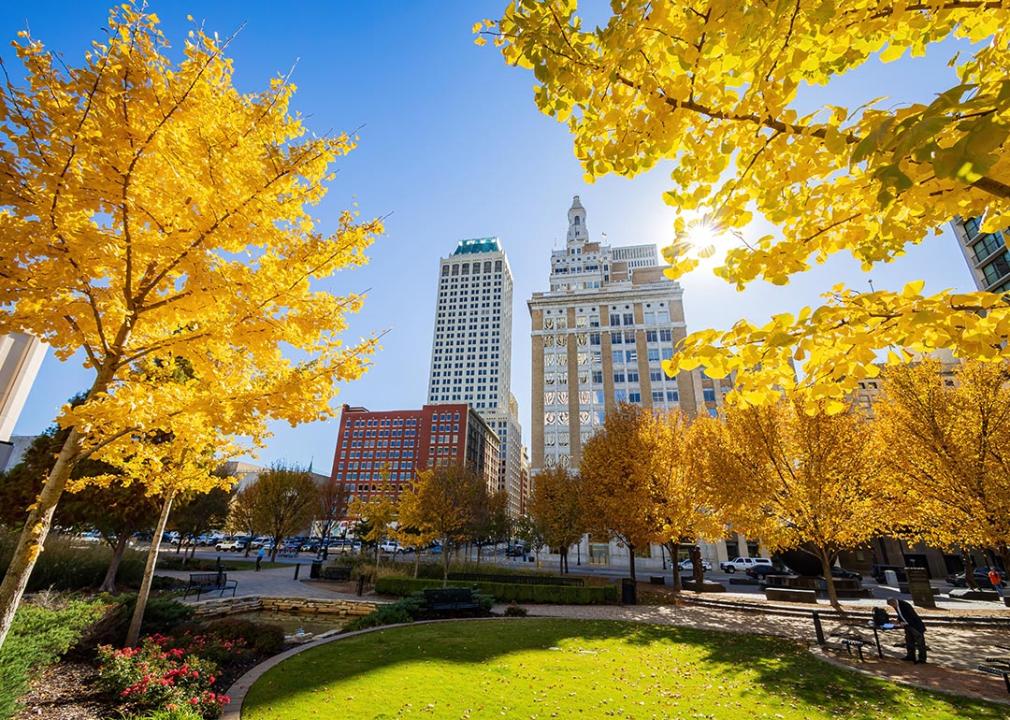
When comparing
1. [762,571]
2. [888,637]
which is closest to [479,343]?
[762,571]

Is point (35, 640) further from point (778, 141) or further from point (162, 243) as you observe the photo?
point (778, 141)

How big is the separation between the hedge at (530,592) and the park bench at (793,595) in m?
7.44

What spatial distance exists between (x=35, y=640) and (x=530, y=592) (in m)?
15.6

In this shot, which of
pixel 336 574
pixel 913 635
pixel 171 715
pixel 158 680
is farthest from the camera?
pixel 336 574

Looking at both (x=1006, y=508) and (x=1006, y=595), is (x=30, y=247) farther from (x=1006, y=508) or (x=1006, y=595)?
(x=1006, y=595)

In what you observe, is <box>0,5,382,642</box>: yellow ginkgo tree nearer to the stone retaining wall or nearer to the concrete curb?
the concrete curb

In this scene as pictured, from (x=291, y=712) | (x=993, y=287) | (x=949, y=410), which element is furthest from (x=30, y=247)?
(x=993, y=287)

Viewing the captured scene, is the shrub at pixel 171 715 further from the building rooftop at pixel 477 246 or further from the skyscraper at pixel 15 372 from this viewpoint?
the building rooftop at pixel 477 246

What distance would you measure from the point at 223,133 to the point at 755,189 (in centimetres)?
506

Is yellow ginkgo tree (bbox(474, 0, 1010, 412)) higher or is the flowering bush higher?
yellow ginkgo tree (bbox(474, 0, 1010, 412))

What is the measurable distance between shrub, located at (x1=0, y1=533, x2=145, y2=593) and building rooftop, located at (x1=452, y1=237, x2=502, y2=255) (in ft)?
461

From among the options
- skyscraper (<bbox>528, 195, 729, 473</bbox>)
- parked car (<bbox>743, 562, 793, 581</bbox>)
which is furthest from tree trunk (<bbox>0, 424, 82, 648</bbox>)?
Result: skyscraper (<bbox>528, 195, 729, 473</bbox>)

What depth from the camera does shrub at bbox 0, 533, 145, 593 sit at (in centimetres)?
1341

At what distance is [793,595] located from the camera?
19062 millimetres
